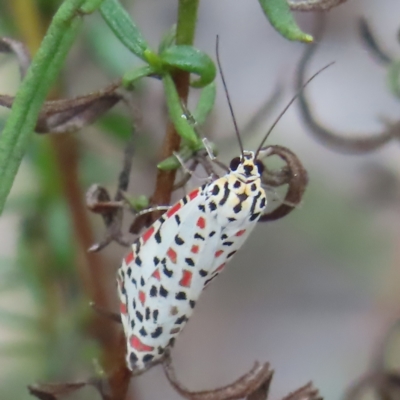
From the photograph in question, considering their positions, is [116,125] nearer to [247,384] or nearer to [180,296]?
[180,296]

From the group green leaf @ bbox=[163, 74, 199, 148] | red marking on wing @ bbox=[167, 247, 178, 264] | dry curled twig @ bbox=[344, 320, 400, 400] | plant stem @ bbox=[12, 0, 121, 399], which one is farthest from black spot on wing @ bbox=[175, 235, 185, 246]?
dry curled twig @ bbox=[344, 320, 400, 400]

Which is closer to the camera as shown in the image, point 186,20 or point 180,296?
point 186,20

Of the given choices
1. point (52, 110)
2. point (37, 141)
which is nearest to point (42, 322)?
point (37, 141)

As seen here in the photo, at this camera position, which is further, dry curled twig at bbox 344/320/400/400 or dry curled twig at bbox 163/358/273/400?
dry curled twig at bbox 344/320/400/400

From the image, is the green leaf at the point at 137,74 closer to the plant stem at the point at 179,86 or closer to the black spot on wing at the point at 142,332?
the plant stem at the point at 179,86

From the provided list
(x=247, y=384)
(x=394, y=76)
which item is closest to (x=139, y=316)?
(x=247, y=384)

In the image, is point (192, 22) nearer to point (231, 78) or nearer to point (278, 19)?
point (278, 19)

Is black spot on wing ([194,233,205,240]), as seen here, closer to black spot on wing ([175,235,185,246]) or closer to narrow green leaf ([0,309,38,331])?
black spot on wing ([175,235,185,246])
